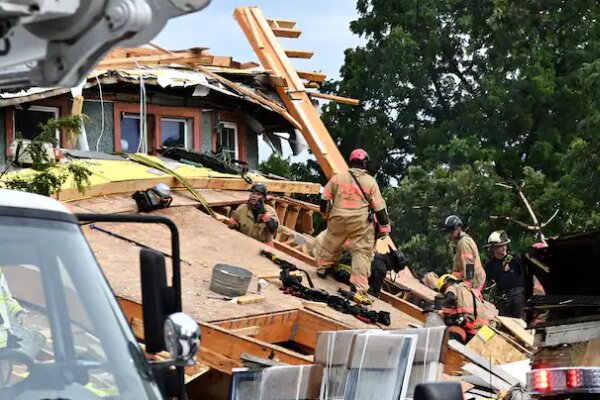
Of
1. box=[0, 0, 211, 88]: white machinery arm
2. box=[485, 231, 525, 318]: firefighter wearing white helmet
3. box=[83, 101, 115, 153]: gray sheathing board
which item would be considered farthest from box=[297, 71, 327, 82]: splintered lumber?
box=[0, 0, 211, 88]: white machinery arm

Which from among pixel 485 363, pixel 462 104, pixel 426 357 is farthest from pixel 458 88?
pixel 426 357

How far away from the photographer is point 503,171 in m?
34.0

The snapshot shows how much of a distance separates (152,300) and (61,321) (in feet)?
1.30

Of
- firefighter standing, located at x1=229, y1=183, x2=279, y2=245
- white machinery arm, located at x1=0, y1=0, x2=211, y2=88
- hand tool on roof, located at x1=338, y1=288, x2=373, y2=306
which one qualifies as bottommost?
hand tool on roof, located at x1=338, y1=288, x2=373, y2=306

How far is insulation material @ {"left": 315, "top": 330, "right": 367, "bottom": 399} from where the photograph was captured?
9.34 meters

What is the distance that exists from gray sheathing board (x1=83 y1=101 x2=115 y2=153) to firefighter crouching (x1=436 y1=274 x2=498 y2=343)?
7.62m

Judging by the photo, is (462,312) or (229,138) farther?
(229,138)

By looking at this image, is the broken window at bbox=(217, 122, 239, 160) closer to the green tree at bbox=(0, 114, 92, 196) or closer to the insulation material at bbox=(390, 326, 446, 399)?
the green tree at bbox=(0, 114, 92, 196)

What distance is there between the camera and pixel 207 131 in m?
22.4

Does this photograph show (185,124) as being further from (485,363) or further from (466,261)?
(485,363)

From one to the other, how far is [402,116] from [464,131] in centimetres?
208

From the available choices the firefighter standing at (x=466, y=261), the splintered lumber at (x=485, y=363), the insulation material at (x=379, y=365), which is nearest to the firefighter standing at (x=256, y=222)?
the firefighter standing at (x=466, y=261)

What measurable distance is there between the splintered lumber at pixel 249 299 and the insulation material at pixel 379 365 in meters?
3.13

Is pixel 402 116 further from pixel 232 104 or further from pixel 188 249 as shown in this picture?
pixel 188 249
